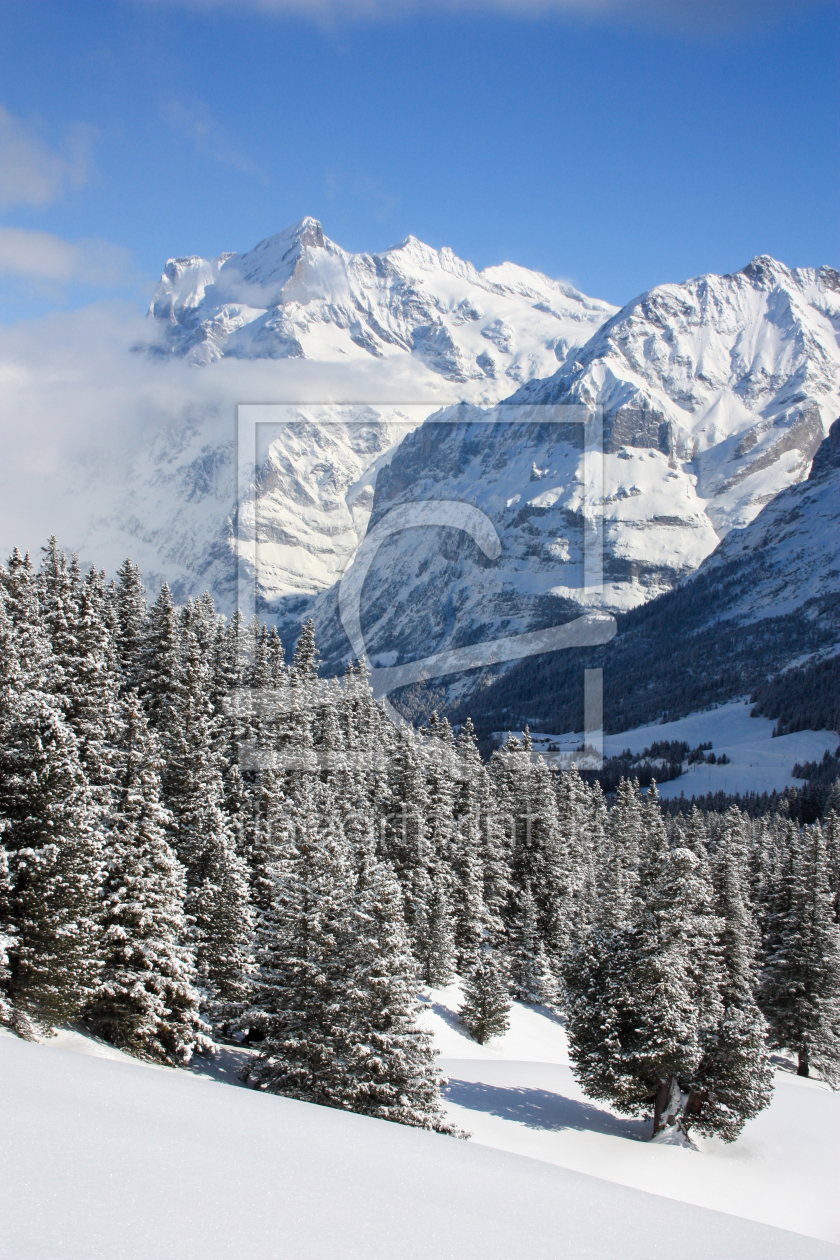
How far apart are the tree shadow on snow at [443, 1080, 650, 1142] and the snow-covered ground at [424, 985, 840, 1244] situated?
58 millimetres

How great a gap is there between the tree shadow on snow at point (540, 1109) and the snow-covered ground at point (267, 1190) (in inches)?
570

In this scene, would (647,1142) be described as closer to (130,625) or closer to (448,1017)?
(448,1017)

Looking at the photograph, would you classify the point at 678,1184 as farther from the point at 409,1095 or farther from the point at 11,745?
the point at 11,745

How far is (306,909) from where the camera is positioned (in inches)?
1130

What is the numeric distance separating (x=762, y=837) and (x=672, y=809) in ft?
363

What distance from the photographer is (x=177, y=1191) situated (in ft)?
36.3

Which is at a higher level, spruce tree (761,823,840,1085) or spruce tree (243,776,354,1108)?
spruce tree (243,776,354,1108)

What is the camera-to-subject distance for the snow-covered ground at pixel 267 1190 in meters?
9.94

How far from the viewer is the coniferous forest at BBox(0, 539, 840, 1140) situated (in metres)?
24.9

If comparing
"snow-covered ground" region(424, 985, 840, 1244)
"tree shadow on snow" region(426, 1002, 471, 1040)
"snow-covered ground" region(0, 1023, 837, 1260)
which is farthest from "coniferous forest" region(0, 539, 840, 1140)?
"snow-covered ground" region(0, 1023, 837, 1260)

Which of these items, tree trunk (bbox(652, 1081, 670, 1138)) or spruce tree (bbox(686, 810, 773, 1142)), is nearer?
spruce tree (bbox(686, 810, 773, 1142))

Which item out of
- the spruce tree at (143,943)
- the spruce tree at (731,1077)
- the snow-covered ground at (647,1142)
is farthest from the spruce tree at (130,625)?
the spruce tree at (731,1077)

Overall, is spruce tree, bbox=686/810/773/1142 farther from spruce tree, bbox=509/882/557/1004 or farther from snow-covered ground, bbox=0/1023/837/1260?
spruce tree, bbox=509/882/557/1004

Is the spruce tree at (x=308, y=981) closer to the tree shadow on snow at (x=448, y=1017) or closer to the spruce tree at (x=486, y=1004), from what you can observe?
the spruce tree at (x=486, y=1004)
